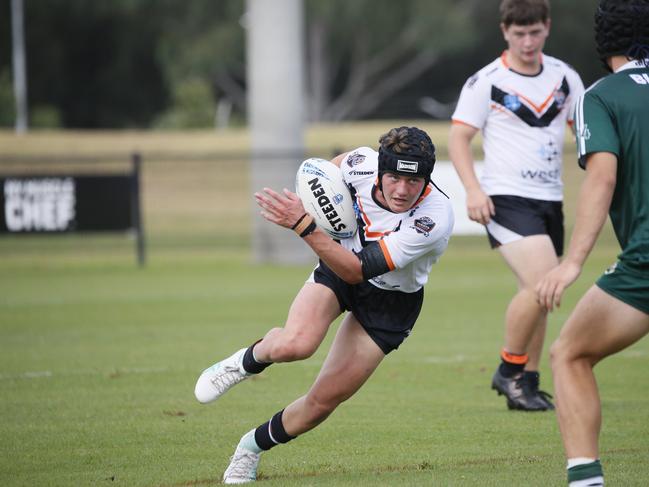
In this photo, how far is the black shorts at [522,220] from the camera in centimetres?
771

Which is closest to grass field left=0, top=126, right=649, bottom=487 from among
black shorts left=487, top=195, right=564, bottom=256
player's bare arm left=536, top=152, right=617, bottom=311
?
black shorts left=487, top=195, right=564, bottom=256

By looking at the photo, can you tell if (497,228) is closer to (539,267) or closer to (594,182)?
(539,267)

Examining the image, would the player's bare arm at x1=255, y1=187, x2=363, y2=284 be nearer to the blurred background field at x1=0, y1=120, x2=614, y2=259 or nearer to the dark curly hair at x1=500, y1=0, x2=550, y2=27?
the dark curly hair at x1=500, y1=0, x2=550, y2=27

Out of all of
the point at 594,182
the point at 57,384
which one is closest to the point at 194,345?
the point at 57,384

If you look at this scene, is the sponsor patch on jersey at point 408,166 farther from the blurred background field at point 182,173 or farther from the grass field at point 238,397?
the blurred background field at point 182,173

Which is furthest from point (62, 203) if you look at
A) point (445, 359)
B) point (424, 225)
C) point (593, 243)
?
point (593, 243)

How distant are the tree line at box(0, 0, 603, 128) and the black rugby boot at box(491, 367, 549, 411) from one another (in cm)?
3923

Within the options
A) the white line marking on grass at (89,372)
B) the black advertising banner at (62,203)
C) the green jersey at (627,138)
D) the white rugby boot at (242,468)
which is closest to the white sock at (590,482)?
the green jersey at (627,138)

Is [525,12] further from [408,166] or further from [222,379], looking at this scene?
[222,379]

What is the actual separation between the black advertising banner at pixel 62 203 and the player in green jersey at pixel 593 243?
16.3 metres

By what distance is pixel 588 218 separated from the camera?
15.0 feet

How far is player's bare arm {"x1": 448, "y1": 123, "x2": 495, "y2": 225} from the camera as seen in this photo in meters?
7.65

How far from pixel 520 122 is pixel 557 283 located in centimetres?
349

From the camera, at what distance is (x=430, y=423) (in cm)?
720
